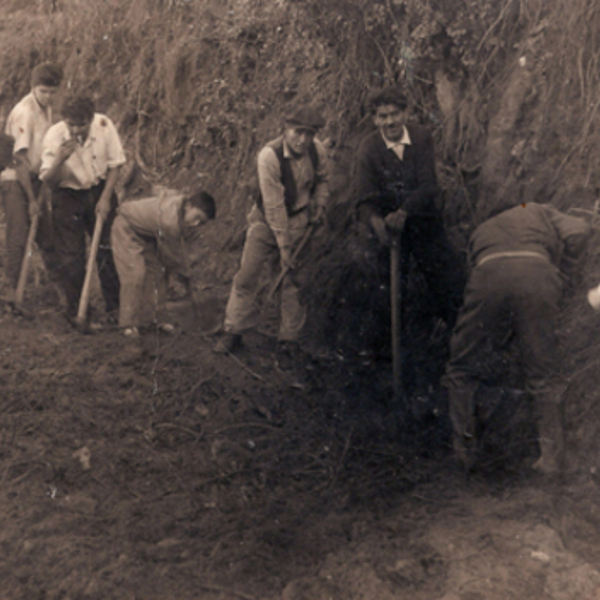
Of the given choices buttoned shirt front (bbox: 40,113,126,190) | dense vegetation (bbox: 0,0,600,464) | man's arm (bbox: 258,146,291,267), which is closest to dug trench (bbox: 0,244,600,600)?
man's arm (bbox: 258,146,291,267)

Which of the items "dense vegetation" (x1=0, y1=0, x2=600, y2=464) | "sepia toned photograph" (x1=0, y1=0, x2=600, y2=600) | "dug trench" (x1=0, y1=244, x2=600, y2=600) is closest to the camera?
"dug trench" (x1=0, y1=244, x2=600, y2=600)

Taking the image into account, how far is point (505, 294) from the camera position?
363 centimetres

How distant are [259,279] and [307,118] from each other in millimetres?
873

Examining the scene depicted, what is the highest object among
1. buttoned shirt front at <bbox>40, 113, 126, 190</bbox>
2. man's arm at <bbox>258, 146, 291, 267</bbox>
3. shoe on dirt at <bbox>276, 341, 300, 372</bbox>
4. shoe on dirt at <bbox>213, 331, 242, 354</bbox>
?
buttoned shirt front at <bbox>40, 113, 126, 190</bbox>

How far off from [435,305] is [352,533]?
122cm

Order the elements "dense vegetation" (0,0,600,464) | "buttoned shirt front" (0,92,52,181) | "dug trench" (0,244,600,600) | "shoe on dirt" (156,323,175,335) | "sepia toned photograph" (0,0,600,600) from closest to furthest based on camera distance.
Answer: "dug trench" (0,244,600,600)
"sepia toned photograph" (0,0,600,600)
"dense vegetation" (0,0,600,464)
"shoe on dirt" (156,323,175,335)
"buttoned shirt front" (0,92,52,181)

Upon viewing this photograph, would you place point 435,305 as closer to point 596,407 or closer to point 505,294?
point 505,294

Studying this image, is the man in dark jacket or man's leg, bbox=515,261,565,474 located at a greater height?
the man in dark jacket

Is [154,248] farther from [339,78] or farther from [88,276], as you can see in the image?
[339,78]

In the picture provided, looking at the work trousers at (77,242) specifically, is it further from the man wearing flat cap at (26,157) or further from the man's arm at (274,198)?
the man's arm at (274,198)

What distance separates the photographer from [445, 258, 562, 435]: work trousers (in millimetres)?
3611

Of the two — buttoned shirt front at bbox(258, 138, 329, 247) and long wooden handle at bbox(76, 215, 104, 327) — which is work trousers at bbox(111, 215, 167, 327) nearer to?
long wooden handle at bbox(76, 215, 104, 327)

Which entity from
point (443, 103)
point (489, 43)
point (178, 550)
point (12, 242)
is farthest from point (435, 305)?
point (12, 242)

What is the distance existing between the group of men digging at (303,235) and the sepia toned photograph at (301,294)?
0.04 ft
